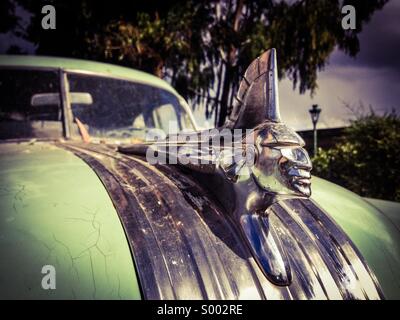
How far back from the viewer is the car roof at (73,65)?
249cm

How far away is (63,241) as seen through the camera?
1002 millimetres

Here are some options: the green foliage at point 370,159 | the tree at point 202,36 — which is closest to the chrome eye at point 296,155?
the green foliage at point 370,159

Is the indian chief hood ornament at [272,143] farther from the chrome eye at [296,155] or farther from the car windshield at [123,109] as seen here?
the car windshield at [123,109]

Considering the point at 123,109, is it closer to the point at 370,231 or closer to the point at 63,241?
the point at 63,241

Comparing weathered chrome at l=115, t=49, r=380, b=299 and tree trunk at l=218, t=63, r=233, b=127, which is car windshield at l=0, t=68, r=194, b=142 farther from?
tree trunk at l=218, t=63, r=233, b=127

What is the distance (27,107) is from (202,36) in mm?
10884

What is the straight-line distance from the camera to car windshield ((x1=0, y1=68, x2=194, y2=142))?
230cm

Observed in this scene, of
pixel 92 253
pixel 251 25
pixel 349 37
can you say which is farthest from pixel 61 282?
→ pixel 349 37

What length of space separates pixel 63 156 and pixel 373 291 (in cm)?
146

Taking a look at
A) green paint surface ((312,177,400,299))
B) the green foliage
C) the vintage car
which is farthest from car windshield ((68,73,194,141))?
the green foliage

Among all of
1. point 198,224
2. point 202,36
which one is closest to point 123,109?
point 198,224

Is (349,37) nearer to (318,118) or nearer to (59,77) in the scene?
(318,118)

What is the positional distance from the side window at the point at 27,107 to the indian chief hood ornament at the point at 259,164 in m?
1.45

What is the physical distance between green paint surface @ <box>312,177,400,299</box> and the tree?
8871mm
